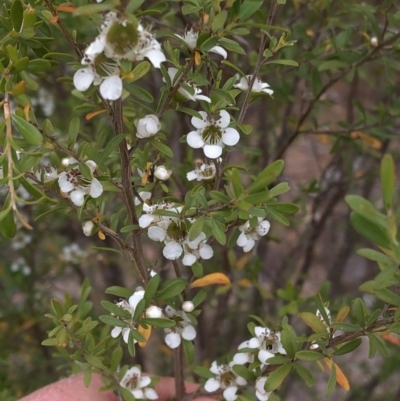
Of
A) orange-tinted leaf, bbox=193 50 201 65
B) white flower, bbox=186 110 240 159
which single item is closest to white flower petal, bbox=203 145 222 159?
white flower, bbox=186 110 240 159

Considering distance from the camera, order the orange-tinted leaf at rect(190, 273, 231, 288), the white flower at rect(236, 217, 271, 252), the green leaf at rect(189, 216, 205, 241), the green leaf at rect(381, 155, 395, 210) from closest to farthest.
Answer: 1. the green leaf at rect(381, 155, 395, 210)
2. the green leaf at rect(189, 216, 205, 241)
3. the white flower at rect(236, 217, 271, 252)
4. the orange-tinted leaf at rect(190, 273, 231, 288)

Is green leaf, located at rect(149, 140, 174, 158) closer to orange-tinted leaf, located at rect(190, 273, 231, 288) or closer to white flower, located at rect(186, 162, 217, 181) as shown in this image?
white flower, located at rect(186, 162, 217, 181)

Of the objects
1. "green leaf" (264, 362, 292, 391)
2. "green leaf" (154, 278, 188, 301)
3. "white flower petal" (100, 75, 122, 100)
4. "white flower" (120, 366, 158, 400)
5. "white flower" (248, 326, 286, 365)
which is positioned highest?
"white flower petal" (100, 75, 122, 100)

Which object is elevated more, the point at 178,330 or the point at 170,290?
the point at 170,290

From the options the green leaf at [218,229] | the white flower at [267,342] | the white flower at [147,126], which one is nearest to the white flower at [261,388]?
the white flower at [267,342]

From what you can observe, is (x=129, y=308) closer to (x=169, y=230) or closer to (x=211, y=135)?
(x=169, y=230)

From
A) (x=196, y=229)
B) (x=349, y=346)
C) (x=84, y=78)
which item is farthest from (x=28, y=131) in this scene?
(x=349, y=346)
